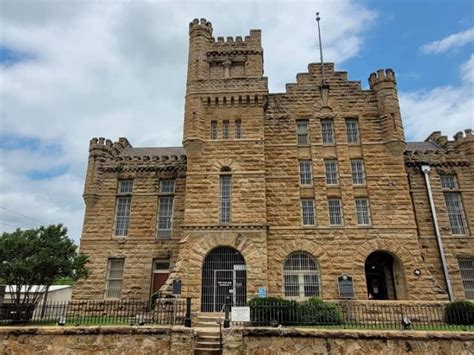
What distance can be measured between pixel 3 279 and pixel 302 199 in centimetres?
1566

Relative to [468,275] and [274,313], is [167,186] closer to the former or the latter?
[274,313]

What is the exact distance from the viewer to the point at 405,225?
19078 millimetres

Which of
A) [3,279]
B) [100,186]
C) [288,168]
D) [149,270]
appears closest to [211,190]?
[288,168]

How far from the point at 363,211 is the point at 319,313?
25.3ft

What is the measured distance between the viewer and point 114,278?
20.7 m

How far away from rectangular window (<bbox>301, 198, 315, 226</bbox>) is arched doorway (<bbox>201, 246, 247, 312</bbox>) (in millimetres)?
4601

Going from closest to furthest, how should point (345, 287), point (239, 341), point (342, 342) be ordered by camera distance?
point (342, 342)
point (239, 341)
point (345, 287)

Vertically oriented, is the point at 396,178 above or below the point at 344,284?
above

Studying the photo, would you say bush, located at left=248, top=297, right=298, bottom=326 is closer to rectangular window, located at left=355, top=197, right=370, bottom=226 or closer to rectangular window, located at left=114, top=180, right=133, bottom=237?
rectangular window, located at left=355, top=197, right=370, bottom=226

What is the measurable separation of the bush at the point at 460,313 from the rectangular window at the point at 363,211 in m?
5.87

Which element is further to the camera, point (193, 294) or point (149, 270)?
point (149, 270)

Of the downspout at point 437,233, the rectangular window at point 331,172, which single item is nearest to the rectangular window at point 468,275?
the downspout at point 437,233

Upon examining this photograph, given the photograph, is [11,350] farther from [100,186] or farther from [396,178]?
[396,178]

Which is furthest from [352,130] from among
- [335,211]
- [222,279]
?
[222,279]
